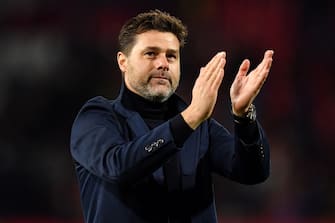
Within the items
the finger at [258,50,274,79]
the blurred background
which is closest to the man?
the finger at [258,50,274,79]

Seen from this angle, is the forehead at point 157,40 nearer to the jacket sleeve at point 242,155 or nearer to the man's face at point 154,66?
the man's face at point 154,66

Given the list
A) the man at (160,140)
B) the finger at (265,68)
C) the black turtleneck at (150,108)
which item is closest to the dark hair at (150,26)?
the man at (160,140)

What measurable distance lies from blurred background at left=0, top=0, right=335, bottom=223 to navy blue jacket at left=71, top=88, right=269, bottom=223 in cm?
204

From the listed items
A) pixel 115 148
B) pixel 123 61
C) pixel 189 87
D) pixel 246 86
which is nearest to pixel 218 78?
pixel 246 86

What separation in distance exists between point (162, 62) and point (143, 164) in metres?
0.26

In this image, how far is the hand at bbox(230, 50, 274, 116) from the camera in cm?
169

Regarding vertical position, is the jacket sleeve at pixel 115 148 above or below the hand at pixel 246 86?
below

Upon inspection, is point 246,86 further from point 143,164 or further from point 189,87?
point 189,87

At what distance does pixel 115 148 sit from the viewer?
1.63 metres

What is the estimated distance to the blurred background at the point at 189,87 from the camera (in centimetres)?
393

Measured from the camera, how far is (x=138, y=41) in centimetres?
183
